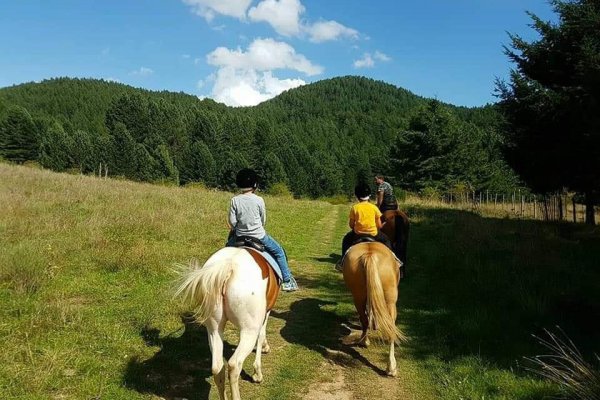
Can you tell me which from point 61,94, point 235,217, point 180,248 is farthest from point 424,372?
point 61,94

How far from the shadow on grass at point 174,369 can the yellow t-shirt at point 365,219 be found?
2892 millimetres

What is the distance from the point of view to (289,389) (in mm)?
5078

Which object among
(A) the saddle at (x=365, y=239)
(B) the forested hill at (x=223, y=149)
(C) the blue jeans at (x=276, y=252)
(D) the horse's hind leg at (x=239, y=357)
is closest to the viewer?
(D) the horse's hind leg at (x=239, y=357)

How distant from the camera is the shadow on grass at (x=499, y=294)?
6.36 metres

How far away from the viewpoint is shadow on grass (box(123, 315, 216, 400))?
15.9ft

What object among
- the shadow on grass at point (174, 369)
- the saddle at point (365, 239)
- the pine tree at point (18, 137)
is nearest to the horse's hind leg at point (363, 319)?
the saddle at point (365, 239)

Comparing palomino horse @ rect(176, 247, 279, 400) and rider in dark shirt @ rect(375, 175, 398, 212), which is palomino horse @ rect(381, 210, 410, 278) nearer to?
rider in dark shirt @ rect(375, 175, 398, 212)

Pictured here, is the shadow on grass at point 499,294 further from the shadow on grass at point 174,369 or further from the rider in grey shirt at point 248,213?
the shadow on grass at point 174,369

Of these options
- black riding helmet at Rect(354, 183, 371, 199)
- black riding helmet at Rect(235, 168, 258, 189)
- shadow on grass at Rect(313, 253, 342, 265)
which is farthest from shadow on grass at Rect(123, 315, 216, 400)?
shadow on grass at Rect(313, 253, 342, 265)

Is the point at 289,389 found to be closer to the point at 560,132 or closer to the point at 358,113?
the point at 560,132

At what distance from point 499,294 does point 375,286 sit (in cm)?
377

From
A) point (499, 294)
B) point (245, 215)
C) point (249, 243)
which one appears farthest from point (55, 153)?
point (499, 294)

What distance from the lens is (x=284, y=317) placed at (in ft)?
25.0

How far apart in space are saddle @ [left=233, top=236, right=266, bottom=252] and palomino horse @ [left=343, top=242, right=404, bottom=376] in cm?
142
